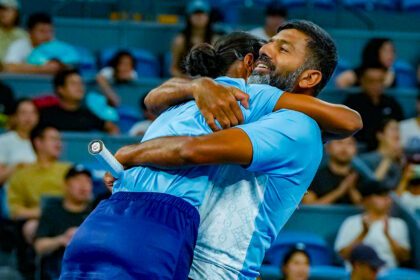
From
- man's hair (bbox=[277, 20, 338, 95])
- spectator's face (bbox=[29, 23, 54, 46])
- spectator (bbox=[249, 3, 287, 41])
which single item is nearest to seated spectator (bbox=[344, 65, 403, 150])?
spectator (bbox=[249, 3, 287, 41])

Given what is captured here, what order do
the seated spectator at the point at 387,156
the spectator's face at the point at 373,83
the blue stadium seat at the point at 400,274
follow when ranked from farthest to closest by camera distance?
the spectator's face at the point at 373,83 < the seated spectator at the point at 387,156 < the blue stadium seat at the point at 400,274

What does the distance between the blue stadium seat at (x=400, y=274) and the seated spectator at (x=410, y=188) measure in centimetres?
97

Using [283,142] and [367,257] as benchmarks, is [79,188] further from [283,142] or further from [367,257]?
[283,142]

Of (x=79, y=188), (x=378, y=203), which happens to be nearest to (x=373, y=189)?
(x=378, y=203)

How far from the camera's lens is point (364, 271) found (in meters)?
6.12

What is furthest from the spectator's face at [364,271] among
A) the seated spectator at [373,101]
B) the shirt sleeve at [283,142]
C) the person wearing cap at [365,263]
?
the shirt sleeve at [283,142]

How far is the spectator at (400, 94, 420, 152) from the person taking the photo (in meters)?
8.39

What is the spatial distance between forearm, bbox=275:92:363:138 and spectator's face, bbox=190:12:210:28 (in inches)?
225

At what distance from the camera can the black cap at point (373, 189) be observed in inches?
273

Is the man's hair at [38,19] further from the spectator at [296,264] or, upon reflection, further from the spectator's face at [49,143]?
the spectator at [296,264]

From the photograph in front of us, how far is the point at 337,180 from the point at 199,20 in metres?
2.19

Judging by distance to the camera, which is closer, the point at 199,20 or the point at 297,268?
the point at 297,268

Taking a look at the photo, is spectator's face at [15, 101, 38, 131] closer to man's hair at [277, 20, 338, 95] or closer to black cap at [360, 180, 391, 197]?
black cap at [360, 180, 391, 197]

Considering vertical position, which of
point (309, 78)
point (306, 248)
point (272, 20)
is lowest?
point (306, 248)
